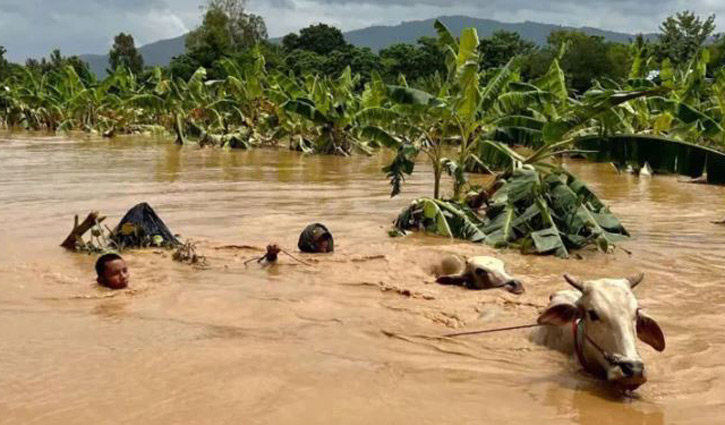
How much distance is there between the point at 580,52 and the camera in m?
41.3

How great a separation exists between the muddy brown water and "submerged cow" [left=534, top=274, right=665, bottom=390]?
20 centimetres

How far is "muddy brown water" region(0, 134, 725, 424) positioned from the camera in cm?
442

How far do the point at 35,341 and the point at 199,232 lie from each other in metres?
4.66

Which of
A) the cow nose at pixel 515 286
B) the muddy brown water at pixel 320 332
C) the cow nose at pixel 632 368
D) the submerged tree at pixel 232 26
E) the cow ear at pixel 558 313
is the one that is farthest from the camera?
the submerged tree at pixel 232 26

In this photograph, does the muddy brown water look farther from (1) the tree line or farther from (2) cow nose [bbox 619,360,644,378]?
(1) the tree line

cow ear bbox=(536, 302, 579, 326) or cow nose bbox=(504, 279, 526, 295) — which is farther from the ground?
cow ear bbox=(536, 302, 579, 326)

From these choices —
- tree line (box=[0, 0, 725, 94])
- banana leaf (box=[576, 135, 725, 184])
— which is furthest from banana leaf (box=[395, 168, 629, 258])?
tree line (box=[0, 0, 725, 94])

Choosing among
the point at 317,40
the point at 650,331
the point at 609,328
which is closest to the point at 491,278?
the point at 650,331

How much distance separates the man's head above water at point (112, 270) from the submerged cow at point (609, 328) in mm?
3912

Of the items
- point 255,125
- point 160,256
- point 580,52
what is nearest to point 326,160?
point 255,125

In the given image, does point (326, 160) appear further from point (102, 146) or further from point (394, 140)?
point (394, 140)

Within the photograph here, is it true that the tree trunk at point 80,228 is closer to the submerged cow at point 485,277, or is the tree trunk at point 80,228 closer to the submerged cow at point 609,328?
the submerged cow at point 485,277

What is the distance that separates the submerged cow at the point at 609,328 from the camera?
4250 mm

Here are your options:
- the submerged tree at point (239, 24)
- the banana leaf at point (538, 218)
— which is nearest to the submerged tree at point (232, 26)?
the submerged tree at point (239, 24)
